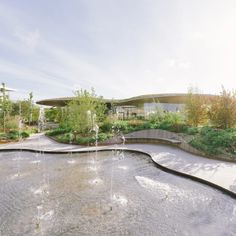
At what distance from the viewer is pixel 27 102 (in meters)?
24.5

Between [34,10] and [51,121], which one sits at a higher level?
[34,10]

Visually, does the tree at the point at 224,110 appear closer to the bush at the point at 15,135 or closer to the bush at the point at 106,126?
the bush at the point at 106,126

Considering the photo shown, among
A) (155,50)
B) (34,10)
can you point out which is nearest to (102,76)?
(155,50)

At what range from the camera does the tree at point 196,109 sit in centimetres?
1120

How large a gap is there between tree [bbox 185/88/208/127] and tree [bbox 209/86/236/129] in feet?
3.60

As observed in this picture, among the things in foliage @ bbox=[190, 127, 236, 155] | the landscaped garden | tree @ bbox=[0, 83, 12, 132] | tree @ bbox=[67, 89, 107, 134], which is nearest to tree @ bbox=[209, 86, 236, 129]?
the landscaped garden

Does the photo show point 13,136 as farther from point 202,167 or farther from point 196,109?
point 202,167

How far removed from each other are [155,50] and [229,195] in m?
10.7

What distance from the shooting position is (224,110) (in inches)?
374

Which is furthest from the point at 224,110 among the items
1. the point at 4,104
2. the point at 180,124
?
the point at 4,104

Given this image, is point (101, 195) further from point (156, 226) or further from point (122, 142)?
point (122, 142)

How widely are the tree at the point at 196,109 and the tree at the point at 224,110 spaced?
1.10 meters

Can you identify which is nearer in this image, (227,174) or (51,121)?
(227,174)

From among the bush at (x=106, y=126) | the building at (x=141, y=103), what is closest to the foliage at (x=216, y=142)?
the bush at (x=106, y=126)
